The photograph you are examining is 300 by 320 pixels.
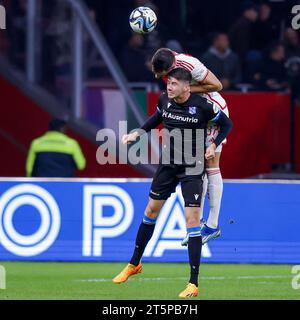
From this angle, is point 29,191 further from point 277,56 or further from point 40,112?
point 277,56

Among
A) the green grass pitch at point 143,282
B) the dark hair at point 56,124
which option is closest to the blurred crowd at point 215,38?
the dark hair at point 56,124

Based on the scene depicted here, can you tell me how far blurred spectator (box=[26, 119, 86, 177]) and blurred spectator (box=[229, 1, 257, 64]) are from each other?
3.24 meters

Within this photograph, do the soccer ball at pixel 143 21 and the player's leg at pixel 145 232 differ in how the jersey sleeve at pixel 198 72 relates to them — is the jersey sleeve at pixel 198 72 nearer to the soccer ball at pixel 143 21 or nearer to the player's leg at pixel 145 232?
the soccer ball at pixel 143 21

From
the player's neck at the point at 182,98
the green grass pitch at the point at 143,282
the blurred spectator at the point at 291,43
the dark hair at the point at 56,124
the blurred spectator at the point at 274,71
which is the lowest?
the green grass pitch at the point at 143,282

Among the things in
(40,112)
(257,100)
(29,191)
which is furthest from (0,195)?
(257,100)

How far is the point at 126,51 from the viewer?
20266 millimetres

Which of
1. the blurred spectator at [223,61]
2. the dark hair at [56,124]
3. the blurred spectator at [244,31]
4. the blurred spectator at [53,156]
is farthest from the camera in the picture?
the blurred spectator at [244,31]

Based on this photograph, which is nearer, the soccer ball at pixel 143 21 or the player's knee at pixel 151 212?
the soccer ball at pixel 143 21

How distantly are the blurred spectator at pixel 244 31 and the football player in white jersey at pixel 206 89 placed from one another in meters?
6.50

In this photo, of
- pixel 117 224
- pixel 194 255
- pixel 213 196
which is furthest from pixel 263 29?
pixel 194 255

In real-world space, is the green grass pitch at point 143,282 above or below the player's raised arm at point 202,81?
below

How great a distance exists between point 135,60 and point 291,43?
237cm

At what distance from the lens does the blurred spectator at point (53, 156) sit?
62.0 ft

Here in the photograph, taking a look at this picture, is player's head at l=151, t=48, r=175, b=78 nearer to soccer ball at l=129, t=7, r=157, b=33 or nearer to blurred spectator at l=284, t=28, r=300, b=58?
soccer ball at l=129, t=7, r=157, b=33
